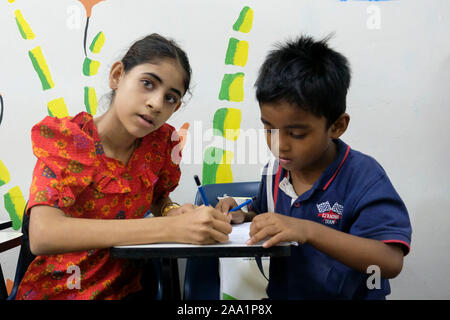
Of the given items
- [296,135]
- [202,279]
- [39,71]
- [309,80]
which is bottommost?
[202,279]

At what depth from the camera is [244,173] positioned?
1.52 meters

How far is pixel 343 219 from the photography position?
2.33 feet

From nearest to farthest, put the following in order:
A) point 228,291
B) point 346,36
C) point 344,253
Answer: point 344,253 → point 228,291 → point 346,36

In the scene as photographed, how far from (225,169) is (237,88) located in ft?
1.22

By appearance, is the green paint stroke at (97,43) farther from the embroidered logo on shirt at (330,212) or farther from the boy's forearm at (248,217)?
the embroidered logo on shirt at (330,212)

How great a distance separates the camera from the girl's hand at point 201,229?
0.59m

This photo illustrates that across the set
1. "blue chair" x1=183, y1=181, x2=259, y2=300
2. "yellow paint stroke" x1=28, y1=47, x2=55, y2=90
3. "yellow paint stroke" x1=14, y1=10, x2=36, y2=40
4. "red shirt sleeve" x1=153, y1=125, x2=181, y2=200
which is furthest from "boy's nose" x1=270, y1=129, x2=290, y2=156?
"yellow paint stroke" x1=14, y1=10, x2=36, y2=40

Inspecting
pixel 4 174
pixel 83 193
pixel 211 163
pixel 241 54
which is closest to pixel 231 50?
pixel 241 54

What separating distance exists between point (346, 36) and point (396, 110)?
40 centimetres

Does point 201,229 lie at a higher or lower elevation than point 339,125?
lower

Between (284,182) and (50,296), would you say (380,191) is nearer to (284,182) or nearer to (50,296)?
(284,182)

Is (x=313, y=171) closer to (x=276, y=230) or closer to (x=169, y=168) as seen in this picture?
(x=276, y=230)

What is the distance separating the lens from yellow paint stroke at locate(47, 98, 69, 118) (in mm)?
1464

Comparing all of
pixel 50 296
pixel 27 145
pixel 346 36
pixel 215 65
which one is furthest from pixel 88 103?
pixel 346 36
